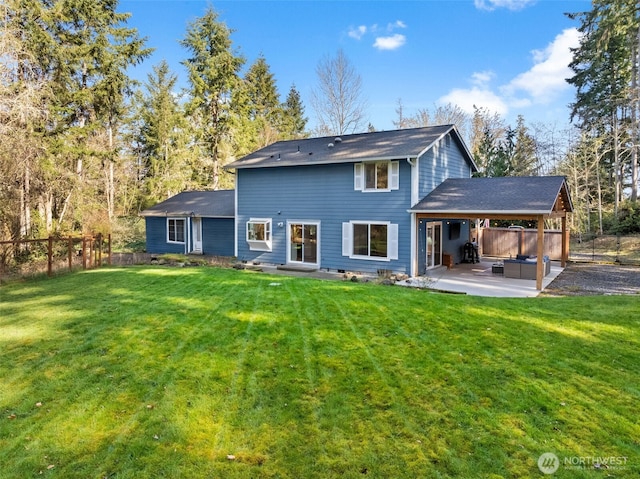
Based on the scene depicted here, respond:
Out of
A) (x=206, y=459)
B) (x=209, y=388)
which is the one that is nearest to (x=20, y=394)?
(x=209, y=388)

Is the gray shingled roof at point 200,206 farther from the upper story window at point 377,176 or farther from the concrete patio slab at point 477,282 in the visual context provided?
the concrete patio slab at point 477,282

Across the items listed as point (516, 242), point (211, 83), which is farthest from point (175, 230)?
point (516, 242)

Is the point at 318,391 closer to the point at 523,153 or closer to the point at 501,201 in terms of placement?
the point at 501,201

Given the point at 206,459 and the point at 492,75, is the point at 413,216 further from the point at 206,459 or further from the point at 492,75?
the point at 492,75

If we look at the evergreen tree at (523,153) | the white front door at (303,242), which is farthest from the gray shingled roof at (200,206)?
the evergreen tree at (523,153)

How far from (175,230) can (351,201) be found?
35.6 feet

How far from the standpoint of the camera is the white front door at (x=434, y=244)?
1527cm

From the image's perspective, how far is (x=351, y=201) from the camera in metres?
15.0

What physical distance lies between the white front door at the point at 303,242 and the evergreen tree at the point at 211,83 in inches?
569

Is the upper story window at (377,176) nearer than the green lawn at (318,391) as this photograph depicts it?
No

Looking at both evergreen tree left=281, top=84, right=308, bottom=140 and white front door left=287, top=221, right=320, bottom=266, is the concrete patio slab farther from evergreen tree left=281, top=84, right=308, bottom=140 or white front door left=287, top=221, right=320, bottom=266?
evergreen tree left=281, top=84, right=308, bottom=140

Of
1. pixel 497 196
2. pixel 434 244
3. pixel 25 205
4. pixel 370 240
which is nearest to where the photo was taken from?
pixel 497 196

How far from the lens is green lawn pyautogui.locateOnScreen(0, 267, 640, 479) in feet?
11.1

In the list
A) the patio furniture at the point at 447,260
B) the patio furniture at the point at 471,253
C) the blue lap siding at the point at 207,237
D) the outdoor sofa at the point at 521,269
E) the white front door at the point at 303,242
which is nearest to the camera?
the outdoor sofa at the point at 521,269
